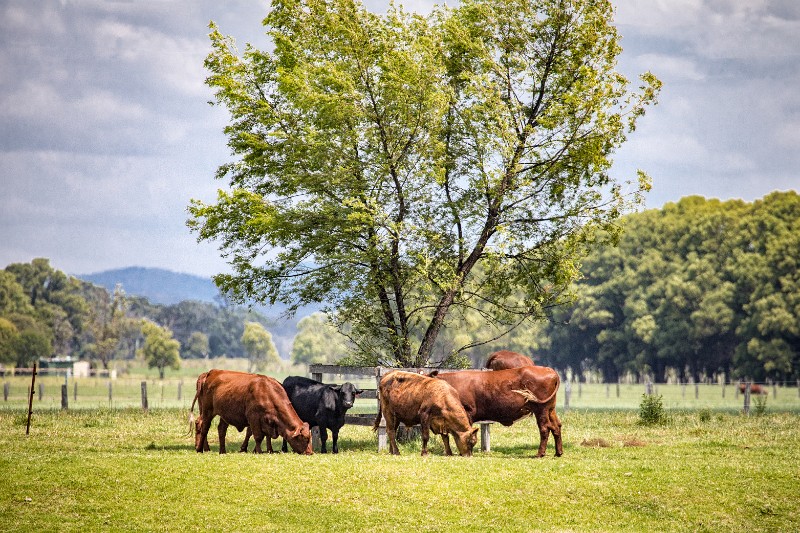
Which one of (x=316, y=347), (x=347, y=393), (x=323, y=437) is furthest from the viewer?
(x=316, y=347)

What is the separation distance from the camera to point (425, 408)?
67.4ft

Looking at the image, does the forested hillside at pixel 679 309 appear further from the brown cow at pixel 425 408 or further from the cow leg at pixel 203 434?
the cow leg at pixel 203 434

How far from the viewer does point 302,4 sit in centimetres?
2966

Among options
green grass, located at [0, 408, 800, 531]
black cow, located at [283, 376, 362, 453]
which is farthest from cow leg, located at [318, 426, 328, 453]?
green grass, located at [0, 408, 800, 531]

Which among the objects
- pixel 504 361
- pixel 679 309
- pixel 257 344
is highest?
pixel 679 309

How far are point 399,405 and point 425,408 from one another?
78 cm

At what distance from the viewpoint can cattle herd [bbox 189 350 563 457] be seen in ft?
67.4

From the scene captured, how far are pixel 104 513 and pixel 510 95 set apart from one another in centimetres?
1909

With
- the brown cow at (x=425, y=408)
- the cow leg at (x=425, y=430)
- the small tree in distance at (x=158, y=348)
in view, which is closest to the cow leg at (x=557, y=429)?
the brown cow at (x=425, y=408)

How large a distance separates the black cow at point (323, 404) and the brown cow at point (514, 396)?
258cm

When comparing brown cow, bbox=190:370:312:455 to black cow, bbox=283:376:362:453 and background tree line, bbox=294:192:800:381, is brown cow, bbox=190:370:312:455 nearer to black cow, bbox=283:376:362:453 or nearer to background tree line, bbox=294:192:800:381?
black cow, bbox=283:376:362:453

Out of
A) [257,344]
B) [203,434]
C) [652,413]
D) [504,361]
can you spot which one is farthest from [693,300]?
[257,344]

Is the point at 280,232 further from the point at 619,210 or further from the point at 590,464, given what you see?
the point at 590,464

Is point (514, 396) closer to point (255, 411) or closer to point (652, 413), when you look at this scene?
point (255, 411)
